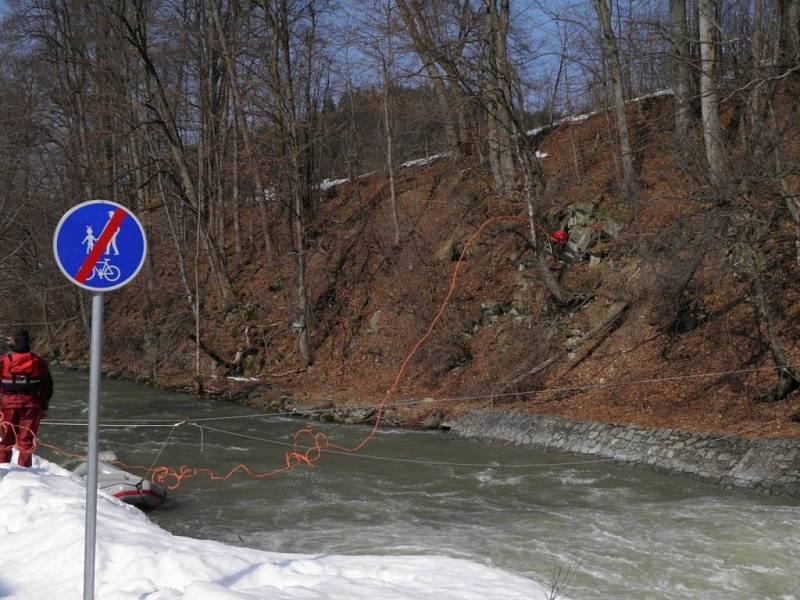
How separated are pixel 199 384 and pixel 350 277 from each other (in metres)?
6.15

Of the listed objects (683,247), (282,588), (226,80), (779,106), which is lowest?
(282,588)

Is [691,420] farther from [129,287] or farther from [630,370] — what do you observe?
[129,287]

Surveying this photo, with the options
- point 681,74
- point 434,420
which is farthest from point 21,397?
point 681,74

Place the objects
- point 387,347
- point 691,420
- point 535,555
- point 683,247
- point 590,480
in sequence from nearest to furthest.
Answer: point 535,555
point 590,480
point 691,420
point 683,247
point 387,347

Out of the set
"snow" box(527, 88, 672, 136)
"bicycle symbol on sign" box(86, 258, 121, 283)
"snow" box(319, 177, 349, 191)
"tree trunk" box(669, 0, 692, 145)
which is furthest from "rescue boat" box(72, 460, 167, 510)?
"snow" box(319, 177, 349, 191)

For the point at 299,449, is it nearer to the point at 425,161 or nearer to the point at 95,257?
the point at 95,257

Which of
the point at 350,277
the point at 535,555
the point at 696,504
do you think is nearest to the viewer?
the point at 535,555

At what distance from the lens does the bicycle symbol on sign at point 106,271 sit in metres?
4.50

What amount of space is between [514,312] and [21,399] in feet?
38.5

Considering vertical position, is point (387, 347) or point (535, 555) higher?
point (387, 347)

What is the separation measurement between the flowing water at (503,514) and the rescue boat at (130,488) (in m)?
0.21

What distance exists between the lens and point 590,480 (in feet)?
35.9

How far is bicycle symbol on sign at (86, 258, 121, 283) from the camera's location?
4.50 m

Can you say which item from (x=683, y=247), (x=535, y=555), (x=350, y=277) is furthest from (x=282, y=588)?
(x=350, y=277)
